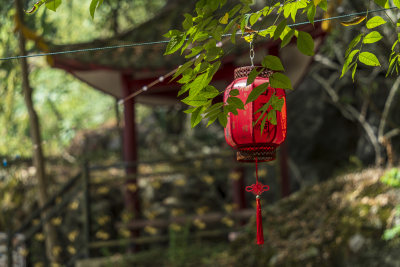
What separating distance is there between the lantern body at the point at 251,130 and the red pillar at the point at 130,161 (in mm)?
5108

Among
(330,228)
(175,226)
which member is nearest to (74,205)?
(175,226)

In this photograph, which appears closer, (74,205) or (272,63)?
(272,63)

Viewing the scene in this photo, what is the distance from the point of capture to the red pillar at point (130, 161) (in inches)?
349

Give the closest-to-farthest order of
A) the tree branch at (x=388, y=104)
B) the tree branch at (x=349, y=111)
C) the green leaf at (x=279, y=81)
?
the green leaf at (x=279, y=81), the tree branch at (x=388, y=104), the tree branch at (x=349, y=111)

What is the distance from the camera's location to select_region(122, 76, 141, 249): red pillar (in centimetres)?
887

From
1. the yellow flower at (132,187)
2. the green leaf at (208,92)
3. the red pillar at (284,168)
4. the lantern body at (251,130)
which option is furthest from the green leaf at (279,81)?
the yellow flower at (132,187)

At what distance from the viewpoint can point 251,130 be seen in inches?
145

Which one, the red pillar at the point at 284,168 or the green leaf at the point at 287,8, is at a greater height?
the green leaf at the point at 287,8

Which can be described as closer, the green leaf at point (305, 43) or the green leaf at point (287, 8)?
the green leaf at point (305, 43)

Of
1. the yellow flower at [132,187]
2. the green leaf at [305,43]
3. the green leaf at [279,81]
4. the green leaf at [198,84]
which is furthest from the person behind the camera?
the yellow flower at [132,187]

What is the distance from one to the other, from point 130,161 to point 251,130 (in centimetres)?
577

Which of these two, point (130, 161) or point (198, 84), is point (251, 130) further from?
point (130, 161)

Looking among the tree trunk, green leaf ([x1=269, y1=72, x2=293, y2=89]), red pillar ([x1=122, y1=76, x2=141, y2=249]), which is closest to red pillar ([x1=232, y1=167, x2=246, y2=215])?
red pillar ([x1=122, y1=76, x2=141, y2=249])

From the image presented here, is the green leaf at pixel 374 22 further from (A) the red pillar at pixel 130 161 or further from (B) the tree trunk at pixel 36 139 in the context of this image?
(B) the tree trunk at pixel 36 139
